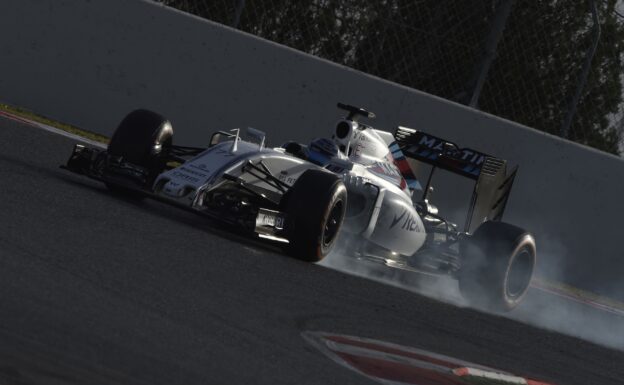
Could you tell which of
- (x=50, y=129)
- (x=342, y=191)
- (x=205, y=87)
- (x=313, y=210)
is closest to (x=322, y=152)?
(x=342, y=191)

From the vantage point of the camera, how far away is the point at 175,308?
6.04 m

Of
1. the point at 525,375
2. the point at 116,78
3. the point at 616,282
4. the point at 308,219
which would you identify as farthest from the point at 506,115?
the point at 525,375

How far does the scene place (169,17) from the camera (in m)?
12.8

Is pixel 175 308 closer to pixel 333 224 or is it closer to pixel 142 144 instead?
pixel 333 224

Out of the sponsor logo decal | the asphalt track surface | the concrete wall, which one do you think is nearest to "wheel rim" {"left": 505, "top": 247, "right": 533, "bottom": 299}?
the asphalt track surface

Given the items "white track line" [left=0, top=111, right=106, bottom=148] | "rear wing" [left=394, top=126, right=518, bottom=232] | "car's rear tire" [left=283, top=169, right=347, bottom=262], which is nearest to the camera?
"car's rear tire" [left=283, top=169, right=347, bottom=262]

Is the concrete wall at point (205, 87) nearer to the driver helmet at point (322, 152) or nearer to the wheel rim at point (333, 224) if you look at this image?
the driver helmet at point (322, 152)

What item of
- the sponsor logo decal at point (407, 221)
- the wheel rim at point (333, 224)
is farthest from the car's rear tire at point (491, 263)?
the wheel rim at point (333, 224)

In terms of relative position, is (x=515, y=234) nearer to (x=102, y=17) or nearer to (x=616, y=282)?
(x=616, y=282)

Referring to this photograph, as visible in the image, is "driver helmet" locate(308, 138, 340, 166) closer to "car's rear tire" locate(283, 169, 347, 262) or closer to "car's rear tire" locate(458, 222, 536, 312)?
"car's rear tire" locate(283, 169, 347, 262)

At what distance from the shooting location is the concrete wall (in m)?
12.6

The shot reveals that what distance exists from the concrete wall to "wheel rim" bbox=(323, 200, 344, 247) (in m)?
4.05

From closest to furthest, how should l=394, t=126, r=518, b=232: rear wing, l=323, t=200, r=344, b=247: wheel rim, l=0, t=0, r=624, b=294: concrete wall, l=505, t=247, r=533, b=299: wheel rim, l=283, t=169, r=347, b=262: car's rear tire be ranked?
1. l=283, t=169, r=347, b=262: car's rear tire
2. l=323, t=200, r=344, b=247: wheel rim
3. l=505, t=247, r=533, b=299: wheel rim
4. l=394, t=126, r=518, b=232: rear wing
5. l=0, t=0, r=624, b=294: concrete wall

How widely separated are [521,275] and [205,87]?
13.8ft
